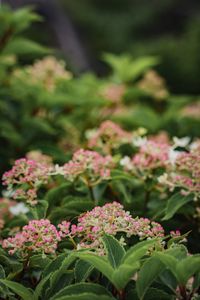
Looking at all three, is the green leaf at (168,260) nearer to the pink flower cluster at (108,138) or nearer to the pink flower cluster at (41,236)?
the pink flower cluster at (41,236)

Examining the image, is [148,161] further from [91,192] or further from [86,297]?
[86,297]

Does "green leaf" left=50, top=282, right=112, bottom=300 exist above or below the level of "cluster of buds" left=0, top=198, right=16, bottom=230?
below

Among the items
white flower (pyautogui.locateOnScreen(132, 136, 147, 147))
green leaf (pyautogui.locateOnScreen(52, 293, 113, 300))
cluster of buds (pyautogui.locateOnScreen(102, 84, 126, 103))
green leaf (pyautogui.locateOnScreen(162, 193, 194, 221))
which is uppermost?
cluster of buds (pyautogui.locateOnScreen(102, 84, 126, 103))

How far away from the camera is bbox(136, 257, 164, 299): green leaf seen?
3.61 feet

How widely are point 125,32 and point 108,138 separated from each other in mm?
7405

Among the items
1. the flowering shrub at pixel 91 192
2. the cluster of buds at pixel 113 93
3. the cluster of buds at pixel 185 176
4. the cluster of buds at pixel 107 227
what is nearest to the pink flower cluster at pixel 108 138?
the flowering shrub at pixel 91 192

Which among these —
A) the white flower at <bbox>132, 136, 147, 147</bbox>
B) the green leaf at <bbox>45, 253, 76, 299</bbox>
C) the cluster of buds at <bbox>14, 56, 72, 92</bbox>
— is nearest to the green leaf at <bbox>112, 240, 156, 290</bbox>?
the green leaf at <bbox>45, 253, 76, 299</bbox>

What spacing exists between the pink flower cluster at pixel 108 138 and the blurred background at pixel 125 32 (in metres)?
3.25

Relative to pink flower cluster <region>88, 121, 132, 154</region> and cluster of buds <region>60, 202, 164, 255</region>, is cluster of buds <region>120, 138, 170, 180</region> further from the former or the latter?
cluster of buds <region>60, 202, 164, 255</region>

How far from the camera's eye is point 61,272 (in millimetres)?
1174

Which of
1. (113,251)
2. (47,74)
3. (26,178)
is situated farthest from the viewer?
(47,74)

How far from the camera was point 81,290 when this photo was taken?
1119 millimetres

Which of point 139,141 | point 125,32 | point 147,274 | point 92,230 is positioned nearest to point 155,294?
point 147,274

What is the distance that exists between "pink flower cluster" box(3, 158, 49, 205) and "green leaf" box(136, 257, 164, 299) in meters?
0.41
